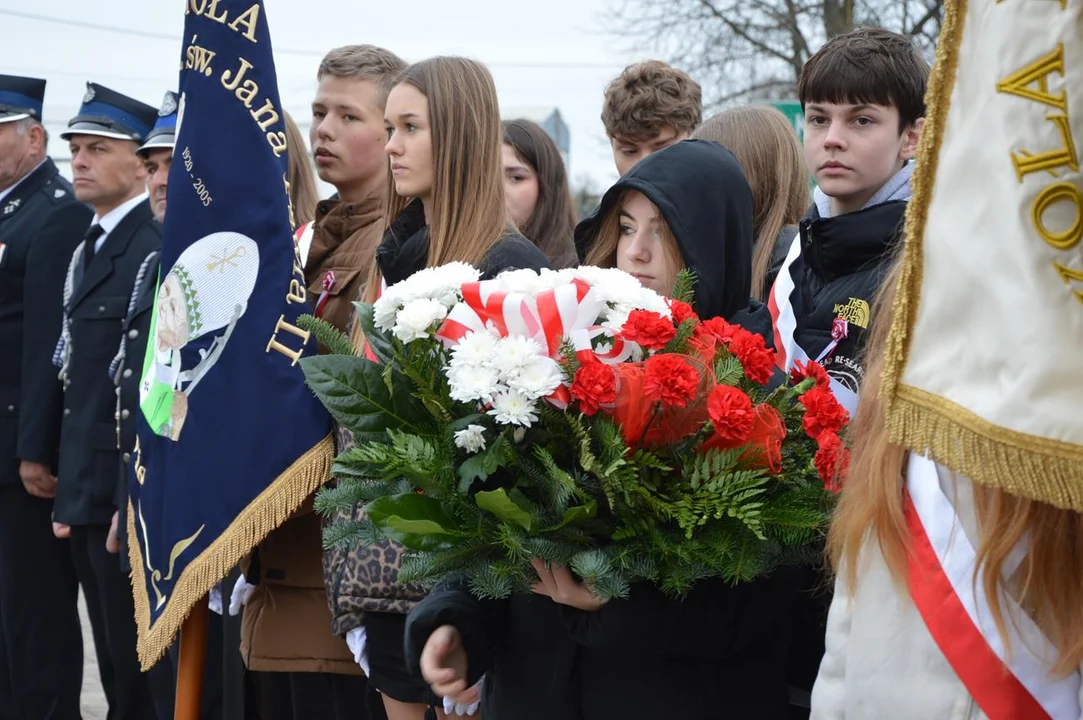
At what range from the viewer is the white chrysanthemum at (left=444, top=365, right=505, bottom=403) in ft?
6.25

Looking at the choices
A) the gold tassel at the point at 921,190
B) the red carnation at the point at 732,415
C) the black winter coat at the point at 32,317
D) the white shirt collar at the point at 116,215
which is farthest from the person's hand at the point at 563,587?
the black winter coat at the point at 32,317

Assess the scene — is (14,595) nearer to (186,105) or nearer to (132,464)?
(132,464)

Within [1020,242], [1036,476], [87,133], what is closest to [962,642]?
[1036,476]

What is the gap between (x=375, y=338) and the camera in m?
2.19

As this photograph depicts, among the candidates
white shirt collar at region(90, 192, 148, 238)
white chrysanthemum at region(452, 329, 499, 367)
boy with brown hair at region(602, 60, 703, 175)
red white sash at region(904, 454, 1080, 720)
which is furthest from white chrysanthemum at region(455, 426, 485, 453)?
white shirt collar at region(90, 192, 148, 238)

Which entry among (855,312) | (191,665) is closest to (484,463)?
(855,312)

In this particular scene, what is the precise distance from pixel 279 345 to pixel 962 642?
229 centimetres

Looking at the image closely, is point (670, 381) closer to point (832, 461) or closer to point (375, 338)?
point (832, 461)

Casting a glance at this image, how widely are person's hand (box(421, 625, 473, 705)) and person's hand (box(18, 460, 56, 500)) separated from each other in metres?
3.72

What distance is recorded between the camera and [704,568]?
1895 mm

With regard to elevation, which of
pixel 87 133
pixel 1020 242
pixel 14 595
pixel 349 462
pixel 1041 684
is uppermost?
pixel 1020 242

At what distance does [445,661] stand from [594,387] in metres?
0.68

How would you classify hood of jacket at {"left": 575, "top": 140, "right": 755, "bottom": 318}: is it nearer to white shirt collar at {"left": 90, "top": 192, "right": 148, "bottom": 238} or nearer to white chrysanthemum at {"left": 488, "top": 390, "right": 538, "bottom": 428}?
white chrysanthemum at {"left": 488, "top": 390, "right": 538, "bottom": 428}

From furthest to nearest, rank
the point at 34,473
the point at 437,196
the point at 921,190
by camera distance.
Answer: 1. the point at 34,473
2. the point at 437,196
3. the point at 921,190
